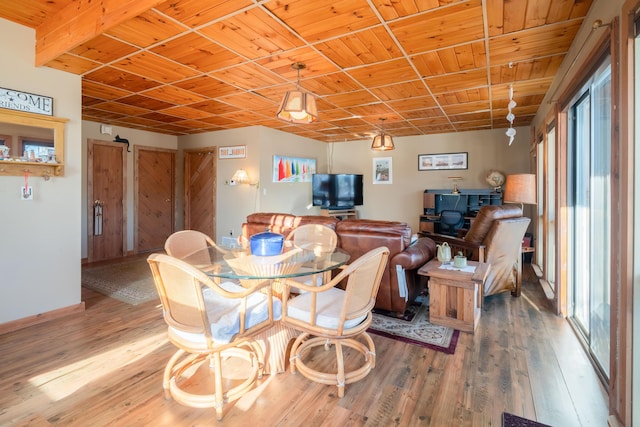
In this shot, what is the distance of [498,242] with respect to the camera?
321cm

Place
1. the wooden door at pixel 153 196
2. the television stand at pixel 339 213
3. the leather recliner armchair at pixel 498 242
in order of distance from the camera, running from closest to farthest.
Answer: the leather recliner armchair at pixel 498 242 < the wooden door at pixel 153 196 < the television stand at pixel 339 213

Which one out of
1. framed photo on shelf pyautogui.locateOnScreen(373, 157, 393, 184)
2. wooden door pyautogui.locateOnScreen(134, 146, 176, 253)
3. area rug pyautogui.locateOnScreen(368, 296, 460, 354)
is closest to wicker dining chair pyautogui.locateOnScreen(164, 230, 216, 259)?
area rug pyautogui.locateOnScreen(368, 296, 460, 354)

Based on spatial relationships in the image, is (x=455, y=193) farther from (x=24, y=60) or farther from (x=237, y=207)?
(x=24, y=60)

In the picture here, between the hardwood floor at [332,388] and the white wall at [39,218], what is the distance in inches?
15.6

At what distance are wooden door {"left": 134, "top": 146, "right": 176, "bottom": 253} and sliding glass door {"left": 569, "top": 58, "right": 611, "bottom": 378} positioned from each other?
6525mm

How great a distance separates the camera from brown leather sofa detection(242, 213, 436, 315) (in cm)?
289

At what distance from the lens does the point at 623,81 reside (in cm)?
144

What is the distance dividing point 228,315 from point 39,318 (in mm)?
2391

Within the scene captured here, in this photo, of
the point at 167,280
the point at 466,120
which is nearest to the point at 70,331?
the point at 167,280

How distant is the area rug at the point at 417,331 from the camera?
2.48 m

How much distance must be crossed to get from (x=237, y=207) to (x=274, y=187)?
79 cm

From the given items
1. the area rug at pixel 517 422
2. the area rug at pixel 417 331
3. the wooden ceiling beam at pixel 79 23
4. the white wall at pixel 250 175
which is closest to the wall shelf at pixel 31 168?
the wooden ceiling beam at pixel 79 23

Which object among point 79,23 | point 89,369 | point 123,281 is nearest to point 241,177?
point 123,281

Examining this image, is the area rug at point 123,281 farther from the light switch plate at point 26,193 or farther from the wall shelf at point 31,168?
the wall shelf at point 31,168
